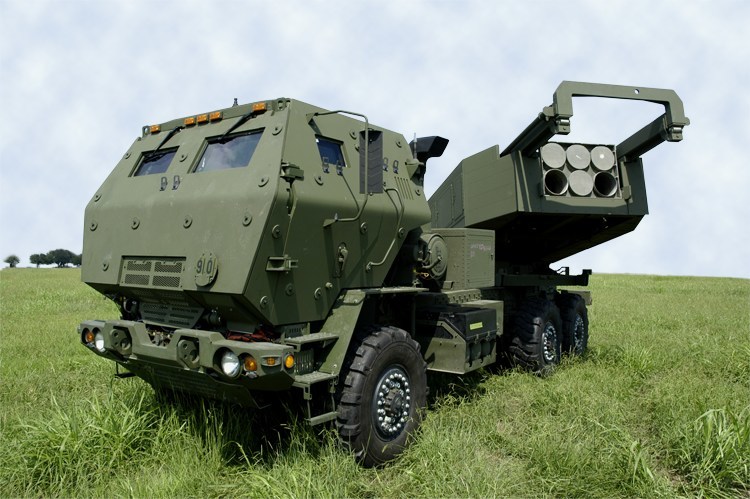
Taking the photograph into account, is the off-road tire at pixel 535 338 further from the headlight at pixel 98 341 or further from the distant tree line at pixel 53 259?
the distant tree line at pixel 53 259

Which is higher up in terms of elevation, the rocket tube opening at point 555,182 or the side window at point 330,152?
the rocket tube opening at point 555,182

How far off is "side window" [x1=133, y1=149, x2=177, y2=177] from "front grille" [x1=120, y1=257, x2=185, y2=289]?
89cm

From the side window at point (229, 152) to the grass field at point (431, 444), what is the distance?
2018 mm

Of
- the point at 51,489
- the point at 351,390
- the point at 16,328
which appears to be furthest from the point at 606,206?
the point at 16,328

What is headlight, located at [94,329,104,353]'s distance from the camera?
4883 millimetres

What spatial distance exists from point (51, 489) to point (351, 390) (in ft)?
7.46

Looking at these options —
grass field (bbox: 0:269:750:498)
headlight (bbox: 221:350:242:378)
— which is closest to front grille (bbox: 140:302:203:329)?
headlight (bbox: 221:350:242:378)

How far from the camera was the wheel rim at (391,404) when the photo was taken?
468 centimetres

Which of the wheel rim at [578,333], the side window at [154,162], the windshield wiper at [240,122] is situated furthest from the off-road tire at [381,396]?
the wheel rim at [578,333]

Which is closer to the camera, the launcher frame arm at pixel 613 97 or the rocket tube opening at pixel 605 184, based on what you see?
the launcher frame arm at pixel 613 97

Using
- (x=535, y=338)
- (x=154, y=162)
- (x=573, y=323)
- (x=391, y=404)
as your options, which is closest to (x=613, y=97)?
(x=535, y=338)

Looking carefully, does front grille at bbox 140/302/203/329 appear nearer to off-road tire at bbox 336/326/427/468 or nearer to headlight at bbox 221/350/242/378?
headlight at bbox 221/350/242/378

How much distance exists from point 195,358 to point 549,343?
535 centimetres

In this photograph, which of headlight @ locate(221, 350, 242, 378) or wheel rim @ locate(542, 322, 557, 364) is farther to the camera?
wheel rim @ locate(542, 322, 557, 364)
